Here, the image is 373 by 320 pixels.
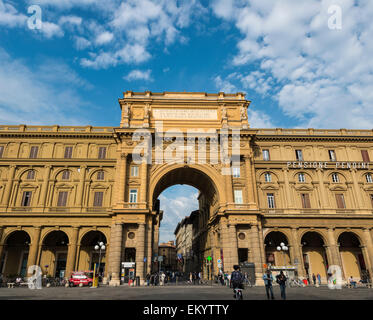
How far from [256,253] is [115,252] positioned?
16911 millimetres

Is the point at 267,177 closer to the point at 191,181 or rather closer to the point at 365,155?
the point at 191,181

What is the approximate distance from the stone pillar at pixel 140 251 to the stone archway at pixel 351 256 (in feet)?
85.8

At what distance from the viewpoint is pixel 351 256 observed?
38125mm

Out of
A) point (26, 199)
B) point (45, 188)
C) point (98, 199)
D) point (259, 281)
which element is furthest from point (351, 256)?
point (26, 199)

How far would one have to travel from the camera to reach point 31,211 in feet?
122

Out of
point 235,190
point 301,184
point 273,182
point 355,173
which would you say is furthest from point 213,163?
point 355,173

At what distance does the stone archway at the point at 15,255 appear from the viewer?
36.6 meters

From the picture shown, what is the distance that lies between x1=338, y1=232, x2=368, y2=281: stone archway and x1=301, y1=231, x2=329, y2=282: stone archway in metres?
2.36

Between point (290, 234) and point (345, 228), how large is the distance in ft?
24.6

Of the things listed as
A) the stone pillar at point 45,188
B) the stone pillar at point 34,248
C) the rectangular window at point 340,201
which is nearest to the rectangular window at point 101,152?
the stone pillar at point 45,188

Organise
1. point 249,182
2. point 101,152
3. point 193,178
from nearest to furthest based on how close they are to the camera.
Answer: point 249,182 < point 101,152 < point 193,178

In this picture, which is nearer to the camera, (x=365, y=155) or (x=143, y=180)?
(x=143, y=180)

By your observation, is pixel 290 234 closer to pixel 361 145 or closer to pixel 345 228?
pixel 345 228

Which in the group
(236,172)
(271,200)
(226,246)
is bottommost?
(226,246)
